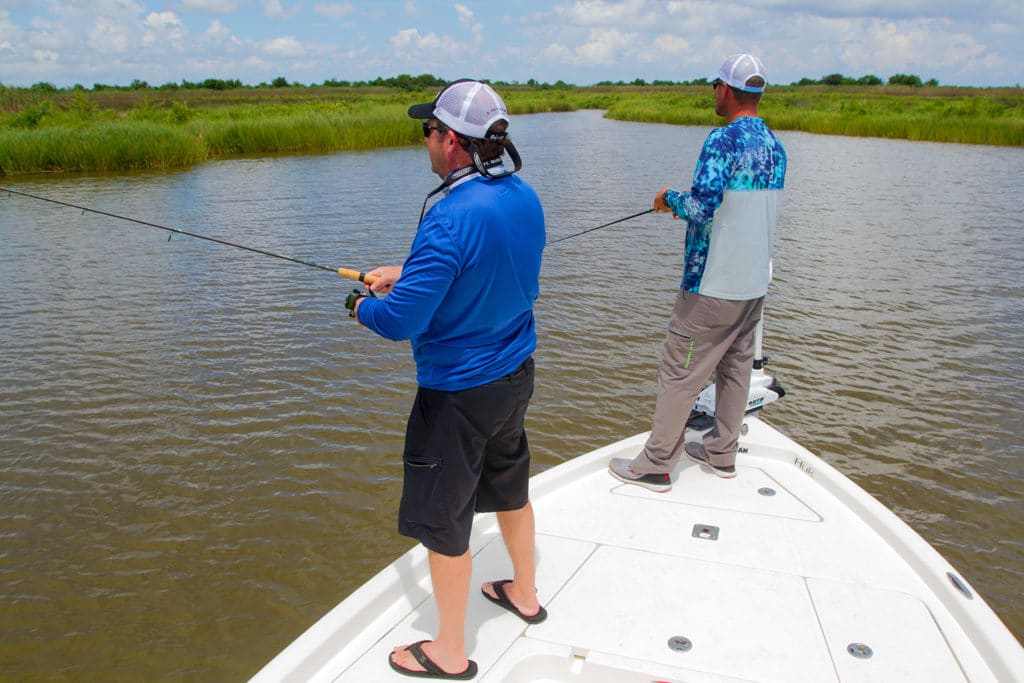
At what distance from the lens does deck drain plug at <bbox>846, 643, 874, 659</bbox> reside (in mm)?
2457

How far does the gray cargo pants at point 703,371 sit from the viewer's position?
3494 millimetres

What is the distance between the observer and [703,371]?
3562 mm

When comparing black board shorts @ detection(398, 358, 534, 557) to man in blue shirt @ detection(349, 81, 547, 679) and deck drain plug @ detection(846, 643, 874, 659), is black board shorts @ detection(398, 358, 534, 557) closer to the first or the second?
man in blue shirt @ detection(349, 81, 547, 679)

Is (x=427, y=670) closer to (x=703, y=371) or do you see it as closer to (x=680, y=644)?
(x=680, y=644)

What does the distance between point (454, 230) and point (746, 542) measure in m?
2.03

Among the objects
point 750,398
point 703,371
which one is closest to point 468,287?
point 703,371

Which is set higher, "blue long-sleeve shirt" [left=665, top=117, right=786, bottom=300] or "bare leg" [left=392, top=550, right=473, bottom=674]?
"blue long-sleeve shirt" [left=665, top=117, right=786, bottom=300]

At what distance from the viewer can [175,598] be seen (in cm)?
398

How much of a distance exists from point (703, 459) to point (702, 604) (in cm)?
126

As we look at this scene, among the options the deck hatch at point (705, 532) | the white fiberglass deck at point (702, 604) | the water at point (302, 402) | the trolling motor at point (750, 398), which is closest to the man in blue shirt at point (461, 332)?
the white fiberglass deck at point (702, 604)

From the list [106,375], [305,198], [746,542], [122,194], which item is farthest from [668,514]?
[122,194]

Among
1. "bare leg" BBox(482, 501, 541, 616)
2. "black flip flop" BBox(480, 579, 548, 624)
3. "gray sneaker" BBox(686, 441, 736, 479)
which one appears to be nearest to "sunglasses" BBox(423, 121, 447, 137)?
"bare leg" BBox(482, 501, 541, 616)

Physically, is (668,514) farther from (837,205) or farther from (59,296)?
(837,205)

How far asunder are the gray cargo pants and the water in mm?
1746
